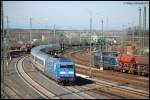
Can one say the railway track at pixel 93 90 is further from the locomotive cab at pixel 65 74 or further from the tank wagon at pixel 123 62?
the tank wagon at pixel 123 62

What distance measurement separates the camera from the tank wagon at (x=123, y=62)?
46219 mm

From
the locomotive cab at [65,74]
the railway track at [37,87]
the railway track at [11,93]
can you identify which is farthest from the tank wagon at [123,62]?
the railway track at [11,93]

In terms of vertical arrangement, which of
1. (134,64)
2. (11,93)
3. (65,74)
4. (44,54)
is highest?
(44,54)

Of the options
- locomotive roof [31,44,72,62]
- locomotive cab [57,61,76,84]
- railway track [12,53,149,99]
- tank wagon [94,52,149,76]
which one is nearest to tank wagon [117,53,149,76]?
tank wagon [94,52,149,76]

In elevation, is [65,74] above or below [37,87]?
above

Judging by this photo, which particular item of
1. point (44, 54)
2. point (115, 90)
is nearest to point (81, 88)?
point (115, 90)

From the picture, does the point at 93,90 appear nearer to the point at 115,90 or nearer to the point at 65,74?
the point at 115,90

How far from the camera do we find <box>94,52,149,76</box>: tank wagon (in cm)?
4622

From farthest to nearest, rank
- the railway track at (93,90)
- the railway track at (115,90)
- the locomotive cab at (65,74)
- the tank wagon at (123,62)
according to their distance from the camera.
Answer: the tank wagon at (123,62), the locomotive cab at (65,74), the railway track at (93,90), the railway track at (115,90)

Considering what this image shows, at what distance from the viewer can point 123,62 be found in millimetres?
50500

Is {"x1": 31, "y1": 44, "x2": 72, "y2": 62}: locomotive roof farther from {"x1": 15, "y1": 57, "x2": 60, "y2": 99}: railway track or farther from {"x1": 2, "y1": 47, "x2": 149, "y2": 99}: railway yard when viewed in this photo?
{"x1": 15, "y1": 57, "x2": 60, "y2": 99}: railway track

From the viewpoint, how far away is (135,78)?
1753 inches

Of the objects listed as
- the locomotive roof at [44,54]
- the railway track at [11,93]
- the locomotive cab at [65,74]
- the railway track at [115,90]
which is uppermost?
the locomotive roof at [44,54]

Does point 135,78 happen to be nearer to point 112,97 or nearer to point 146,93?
point 146,93
